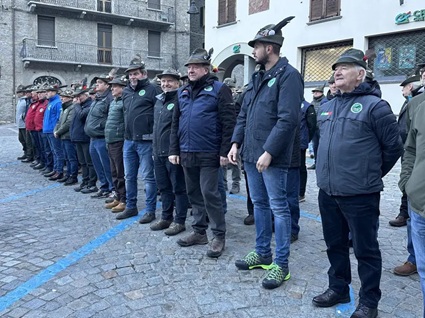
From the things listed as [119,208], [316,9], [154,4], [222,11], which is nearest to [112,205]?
[119,208]

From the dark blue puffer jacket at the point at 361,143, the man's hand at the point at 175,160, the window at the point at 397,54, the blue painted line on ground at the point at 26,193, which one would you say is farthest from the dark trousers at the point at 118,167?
the window at the point at 397,54

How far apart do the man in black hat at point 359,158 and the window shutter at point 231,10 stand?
15368mm

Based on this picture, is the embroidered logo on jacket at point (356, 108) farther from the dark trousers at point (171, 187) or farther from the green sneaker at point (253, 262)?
the dark trousers at point (171, 187)

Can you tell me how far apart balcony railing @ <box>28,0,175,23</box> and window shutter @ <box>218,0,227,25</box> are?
1254 centimetres

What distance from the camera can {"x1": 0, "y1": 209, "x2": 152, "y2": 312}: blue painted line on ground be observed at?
11.0 ft

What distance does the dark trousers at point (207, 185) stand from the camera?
422 centimetres

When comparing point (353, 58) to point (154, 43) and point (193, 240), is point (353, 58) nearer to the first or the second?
point (193, 240)

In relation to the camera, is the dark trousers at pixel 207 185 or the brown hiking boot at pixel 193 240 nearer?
the dark trousers at pixel 207 185

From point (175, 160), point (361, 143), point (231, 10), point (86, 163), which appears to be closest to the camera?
point (361, 143)

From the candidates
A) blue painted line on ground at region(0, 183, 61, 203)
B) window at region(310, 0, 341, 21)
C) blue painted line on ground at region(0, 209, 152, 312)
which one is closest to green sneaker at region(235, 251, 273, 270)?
blue painted line on ground at region(0, 209, 152, 312)

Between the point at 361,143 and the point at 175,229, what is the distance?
2725 millimetres

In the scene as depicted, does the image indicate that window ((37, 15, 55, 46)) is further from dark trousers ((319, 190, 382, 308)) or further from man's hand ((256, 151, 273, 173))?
dark trousers ((319, 190, 382, 308))

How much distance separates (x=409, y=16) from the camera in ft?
39.2

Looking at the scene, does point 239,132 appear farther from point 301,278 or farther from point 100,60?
point 100,60
